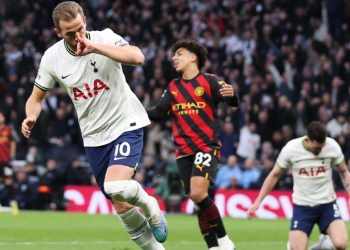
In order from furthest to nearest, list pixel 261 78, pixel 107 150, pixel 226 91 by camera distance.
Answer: pixel 261 78
pixel 226 91
pixel 107 150

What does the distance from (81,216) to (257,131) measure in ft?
16.3

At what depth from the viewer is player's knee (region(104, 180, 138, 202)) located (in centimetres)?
872

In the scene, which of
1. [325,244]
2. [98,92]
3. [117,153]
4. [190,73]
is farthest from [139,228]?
[190,73]

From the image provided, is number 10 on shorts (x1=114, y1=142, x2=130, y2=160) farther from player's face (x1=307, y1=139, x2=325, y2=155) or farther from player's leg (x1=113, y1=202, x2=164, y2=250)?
player's face (x1=307, y1=139, x2=325, y2=155)

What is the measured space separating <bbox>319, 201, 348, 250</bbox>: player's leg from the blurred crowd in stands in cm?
1010

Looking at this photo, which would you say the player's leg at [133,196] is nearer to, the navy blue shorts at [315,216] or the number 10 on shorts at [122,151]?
the number 10 on shorts at [122,151]

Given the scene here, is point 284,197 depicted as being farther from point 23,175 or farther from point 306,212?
point 306,212

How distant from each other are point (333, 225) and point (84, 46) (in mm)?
3346

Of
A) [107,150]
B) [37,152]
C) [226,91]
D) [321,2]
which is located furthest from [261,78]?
[107,150]

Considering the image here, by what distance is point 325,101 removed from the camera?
22.1 m

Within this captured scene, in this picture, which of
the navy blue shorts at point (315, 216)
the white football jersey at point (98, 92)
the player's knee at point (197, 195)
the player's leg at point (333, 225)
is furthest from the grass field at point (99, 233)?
the white football jersey at point (98, 92)

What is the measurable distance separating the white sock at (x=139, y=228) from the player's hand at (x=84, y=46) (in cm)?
166

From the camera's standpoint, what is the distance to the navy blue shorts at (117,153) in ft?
29.4

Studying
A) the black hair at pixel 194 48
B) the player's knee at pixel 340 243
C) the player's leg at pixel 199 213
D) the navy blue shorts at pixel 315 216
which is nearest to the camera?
the player's knee at pixel 340 243
